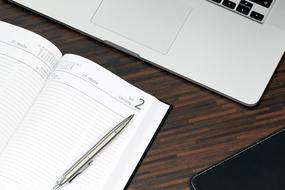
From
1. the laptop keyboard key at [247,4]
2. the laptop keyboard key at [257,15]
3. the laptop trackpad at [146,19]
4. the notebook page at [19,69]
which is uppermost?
the laptop keyboard key at [247,4]

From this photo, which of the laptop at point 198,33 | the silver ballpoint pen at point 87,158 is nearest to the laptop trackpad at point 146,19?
the laptop at point 198,33

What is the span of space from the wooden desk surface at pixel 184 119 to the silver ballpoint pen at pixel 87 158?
58mm

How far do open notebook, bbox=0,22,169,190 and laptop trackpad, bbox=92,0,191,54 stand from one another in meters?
0.07

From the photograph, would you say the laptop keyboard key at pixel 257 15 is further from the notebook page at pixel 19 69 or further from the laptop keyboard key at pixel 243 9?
the notebook page at pixel 19 69

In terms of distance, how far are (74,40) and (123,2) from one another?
93 millimetres

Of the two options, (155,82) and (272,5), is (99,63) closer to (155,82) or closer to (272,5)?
(155,82)

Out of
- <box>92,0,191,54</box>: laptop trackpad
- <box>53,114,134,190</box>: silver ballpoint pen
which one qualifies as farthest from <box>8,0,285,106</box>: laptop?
<box>53,114,134,190</box>: silver ballpoint pen

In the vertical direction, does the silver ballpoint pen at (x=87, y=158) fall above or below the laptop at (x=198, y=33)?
below

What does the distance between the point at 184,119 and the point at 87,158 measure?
15cm

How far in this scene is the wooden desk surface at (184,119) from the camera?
2.55ft

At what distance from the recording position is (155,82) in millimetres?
817

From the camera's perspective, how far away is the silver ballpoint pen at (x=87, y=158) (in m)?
0.73

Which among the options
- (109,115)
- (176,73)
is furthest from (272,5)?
(109,115)

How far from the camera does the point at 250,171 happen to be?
77cm
